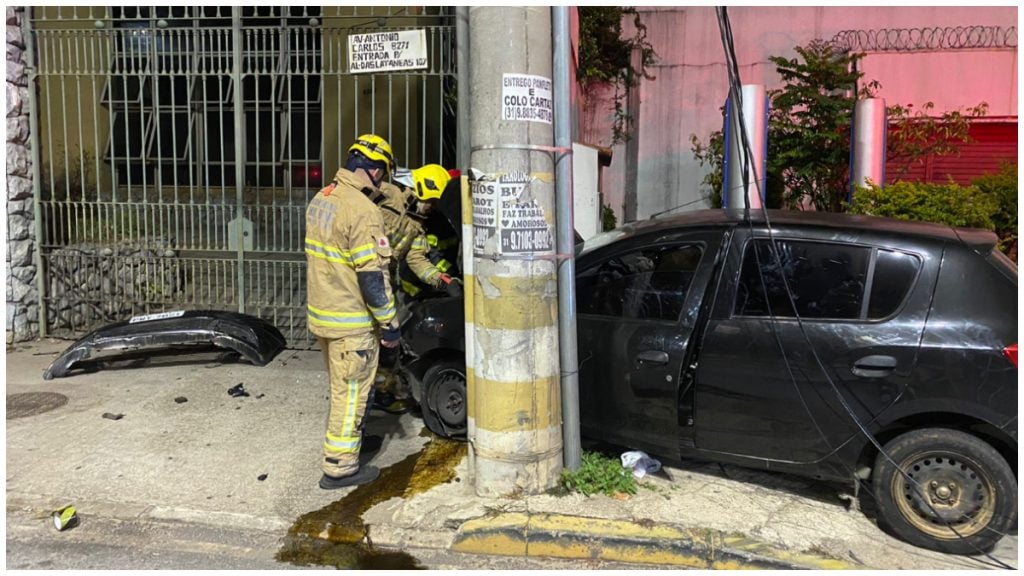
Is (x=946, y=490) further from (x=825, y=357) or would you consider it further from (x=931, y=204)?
(x=931, y=204)

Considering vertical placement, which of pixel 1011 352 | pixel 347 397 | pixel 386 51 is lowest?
pixel 347 397

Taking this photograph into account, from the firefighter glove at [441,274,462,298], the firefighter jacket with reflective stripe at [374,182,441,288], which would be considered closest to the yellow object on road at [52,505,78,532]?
the firefighter jacket with reflective stripe at [374,182,441,288]

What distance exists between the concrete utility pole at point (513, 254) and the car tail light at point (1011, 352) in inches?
81.6

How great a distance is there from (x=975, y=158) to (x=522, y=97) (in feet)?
24.1

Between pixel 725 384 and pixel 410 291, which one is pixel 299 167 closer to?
pixel 410 291

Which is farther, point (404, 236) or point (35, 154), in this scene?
point (35, 154)

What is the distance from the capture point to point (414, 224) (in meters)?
5.25

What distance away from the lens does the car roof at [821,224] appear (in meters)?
3.74

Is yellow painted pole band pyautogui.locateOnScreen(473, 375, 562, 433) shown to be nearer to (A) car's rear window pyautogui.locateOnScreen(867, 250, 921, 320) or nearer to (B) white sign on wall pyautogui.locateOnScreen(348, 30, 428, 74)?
(A) car's rear window pyautogui.locateOnScreen(867, 250, 921, 320)

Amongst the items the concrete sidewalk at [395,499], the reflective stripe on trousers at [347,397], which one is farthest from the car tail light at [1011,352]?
the reflective stripe on trousers at [347,397]

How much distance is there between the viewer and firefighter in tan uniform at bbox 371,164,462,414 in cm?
508

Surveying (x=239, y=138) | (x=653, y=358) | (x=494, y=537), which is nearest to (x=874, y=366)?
(x=653, y=358)

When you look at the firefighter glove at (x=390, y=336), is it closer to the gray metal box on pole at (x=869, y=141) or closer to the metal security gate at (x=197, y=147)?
the metal security gate at (x=197, y=147)

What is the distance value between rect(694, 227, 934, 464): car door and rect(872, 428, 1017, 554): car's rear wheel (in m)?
Answer: 0.25
